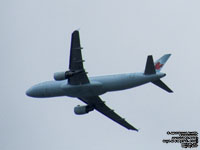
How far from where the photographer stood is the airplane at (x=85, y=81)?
211 ft

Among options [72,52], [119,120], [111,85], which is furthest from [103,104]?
[72,52]

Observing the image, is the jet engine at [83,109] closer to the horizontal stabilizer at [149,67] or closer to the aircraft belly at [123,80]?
the aircraft belly at [123,80]

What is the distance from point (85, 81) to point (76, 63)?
158 inches

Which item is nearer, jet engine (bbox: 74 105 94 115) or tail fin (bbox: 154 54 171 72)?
tail fin (bbox: 154 54 171 72)

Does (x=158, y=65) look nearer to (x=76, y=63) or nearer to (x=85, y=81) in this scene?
(x=85, y=81)

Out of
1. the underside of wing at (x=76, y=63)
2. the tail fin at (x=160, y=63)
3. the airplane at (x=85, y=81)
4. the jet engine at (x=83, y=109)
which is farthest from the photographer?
the jet engine at (x=83, y=109)

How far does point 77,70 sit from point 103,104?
11.3 metres

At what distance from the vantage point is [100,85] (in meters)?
67.8

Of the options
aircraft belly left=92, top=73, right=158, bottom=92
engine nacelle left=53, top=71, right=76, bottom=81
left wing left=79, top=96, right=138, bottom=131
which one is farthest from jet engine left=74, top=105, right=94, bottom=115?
engine nacelle left=53, top=71, right=76, bottom=81

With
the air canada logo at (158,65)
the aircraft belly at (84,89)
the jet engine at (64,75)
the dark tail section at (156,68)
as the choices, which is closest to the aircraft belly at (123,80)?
the dark tail section at (156,68)

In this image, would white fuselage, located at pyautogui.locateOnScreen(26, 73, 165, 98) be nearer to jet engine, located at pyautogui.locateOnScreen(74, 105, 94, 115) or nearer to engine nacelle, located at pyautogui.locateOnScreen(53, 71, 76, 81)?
engine nacelle, located at pyautogui.locateOnScreen(53, 71, 76, 81)

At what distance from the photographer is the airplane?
211ft

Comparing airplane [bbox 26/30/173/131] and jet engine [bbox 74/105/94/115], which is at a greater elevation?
airplane [bbox 26/30/173/131]

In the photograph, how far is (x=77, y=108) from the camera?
74.9m
